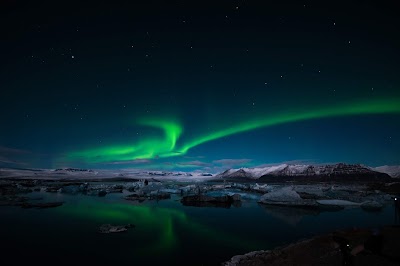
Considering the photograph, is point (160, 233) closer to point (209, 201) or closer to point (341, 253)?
point (341, 253)

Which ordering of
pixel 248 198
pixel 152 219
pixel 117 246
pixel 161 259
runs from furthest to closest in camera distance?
pixel 248 198 < pixel 152 219 < pixel 117 246 < pixel 161 259

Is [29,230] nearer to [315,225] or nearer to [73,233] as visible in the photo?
[73,233]

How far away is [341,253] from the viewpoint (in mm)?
12328

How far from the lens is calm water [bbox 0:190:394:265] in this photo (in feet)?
58.5

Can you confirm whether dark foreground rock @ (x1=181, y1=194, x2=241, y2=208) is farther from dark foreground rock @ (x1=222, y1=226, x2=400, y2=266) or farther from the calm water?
dark foreground rock @ (x1=222, y1=226, x2=400, y2=266)

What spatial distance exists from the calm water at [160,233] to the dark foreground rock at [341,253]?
3.15 metres

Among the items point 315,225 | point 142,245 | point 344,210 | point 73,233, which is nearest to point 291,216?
point 315,225

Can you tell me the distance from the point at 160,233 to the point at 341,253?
661 inches

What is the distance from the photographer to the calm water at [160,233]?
17.8m

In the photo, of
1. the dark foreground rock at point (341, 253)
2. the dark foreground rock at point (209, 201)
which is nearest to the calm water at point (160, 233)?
the dark foreground rock at point (341, 253)

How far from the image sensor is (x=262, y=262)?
13.9 meters

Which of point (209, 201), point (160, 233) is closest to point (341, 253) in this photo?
point (160, 233)

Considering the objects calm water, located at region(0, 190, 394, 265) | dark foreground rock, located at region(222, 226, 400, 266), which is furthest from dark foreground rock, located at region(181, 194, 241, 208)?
dark foreground rock, located at region(222, 226, 400, 266)

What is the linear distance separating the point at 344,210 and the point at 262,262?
101 ft
